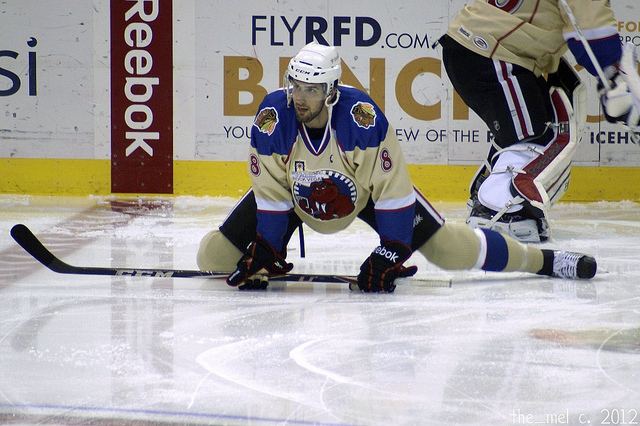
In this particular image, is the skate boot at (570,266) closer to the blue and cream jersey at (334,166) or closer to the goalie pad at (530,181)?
the blue and cream jersey at (334,166)

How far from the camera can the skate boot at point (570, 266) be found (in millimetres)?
3492

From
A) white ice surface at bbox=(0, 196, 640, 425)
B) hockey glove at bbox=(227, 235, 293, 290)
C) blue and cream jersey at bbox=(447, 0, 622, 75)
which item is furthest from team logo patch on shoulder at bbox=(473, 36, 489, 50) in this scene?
hockey glove at bbox=(227, 235, 293, 290)

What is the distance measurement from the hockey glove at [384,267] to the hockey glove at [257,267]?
256mm

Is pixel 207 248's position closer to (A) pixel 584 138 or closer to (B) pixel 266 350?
(B) pixel 266 350

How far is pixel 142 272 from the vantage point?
3389 millimetres

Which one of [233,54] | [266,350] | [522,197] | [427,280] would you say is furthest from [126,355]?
[233,54]

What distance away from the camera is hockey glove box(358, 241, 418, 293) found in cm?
314

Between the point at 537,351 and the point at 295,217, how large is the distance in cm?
104

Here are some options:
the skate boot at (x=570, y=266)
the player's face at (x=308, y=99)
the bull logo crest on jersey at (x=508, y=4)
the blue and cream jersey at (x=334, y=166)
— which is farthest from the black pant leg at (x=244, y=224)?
the bull logo crest on jersey at (x=508, y=4)

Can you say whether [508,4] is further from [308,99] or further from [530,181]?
[308,99]

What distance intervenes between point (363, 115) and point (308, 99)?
0.17 metres

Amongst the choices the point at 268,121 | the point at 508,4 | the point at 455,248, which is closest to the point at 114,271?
the point at 268,121

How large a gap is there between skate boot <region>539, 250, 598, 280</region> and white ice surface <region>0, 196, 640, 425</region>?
4 centimetres

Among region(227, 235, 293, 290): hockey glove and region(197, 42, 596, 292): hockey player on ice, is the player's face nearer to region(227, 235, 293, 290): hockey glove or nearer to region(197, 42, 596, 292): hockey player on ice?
region(197, 42, 596, 292): hockey player on ice
